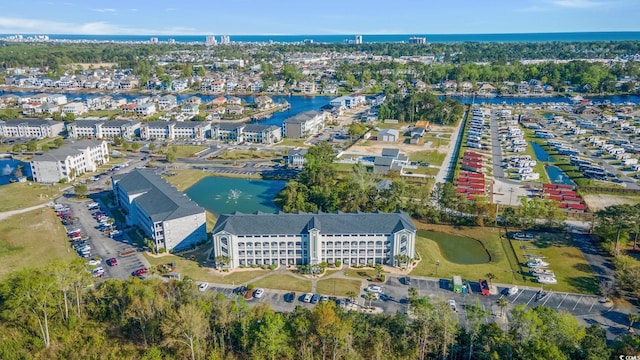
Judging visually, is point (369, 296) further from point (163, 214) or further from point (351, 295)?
point (163, 214)

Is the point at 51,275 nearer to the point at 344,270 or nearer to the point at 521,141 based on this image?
the point at 344,270

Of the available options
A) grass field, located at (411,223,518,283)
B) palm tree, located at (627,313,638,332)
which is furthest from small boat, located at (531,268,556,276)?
palm tree, located at (627,313,638,332)

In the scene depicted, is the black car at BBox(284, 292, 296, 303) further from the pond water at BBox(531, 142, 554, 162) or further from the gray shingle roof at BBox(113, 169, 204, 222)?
the pond water at BBox(531, 142, 554, 162)

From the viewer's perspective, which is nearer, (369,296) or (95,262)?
(369,296)

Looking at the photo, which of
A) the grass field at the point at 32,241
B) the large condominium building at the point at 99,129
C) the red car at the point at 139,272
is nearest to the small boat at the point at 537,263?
the red car at the point at 139,272

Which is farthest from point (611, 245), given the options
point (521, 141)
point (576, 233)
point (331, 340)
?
point (521, 141)

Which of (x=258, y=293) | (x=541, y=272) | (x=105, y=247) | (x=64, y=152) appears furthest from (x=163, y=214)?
(x=541, y=272)
